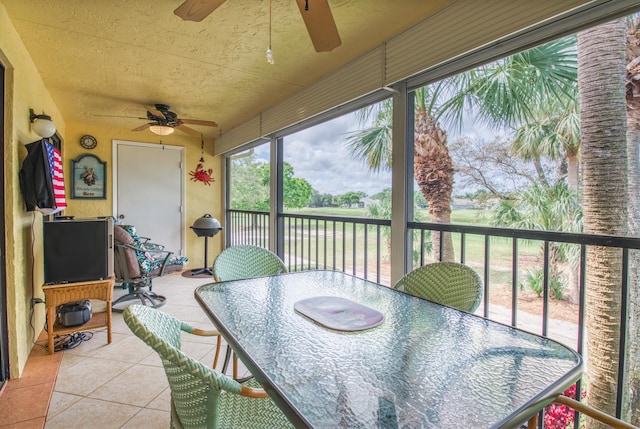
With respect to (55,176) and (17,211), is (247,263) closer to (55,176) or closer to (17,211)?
(17,211)

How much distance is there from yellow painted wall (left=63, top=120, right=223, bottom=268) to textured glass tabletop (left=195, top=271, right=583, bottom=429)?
15.2ft

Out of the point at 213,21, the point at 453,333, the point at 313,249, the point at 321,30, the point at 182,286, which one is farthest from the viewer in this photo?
the point at 182,286

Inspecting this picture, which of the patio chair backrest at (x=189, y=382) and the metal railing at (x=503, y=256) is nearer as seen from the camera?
the patio chair backrest at (x=189, y=382)

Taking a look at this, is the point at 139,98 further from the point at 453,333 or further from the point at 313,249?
the point at 453,333

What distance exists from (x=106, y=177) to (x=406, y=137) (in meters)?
4.76

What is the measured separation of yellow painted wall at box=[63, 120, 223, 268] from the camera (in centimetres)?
474

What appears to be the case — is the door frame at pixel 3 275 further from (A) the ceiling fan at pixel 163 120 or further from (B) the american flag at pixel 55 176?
(A) the ceiling fan at pixel 163 120

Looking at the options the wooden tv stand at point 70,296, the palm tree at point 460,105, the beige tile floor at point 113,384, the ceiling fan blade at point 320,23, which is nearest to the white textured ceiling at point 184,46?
the ceiling fan blade at point 320,23

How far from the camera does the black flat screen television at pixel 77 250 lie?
8.50 ft

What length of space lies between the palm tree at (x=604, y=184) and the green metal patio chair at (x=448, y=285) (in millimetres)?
811

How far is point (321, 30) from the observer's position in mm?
1529

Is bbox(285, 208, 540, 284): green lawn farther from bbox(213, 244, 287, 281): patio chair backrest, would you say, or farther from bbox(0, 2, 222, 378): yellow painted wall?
bbox(0, 2, 222, 378): yellow painted wall

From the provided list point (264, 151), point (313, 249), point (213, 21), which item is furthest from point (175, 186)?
point (213, 21)

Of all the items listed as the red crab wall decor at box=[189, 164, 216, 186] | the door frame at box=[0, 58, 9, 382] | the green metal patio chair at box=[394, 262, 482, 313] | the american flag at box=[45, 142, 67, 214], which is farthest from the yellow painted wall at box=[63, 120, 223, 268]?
the green metal patio chair at box=[394, 262, 482, 313]
